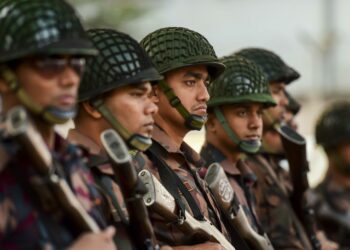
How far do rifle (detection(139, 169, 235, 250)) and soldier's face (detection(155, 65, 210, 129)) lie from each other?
65cm

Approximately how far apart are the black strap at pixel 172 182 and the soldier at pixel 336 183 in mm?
4493

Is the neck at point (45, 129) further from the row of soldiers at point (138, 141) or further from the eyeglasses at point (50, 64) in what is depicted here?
the eyeglasses at point (50, 64)

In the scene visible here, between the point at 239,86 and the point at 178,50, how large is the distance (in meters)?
1.35

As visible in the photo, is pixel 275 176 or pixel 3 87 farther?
pixel 275 176

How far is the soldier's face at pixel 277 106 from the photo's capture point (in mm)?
9719

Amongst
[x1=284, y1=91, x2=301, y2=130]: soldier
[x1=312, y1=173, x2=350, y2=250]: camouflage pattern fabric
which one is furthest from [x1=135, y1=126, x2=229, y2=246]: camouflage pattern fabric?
[x1=312, y1=173, x2=350, y2=250]: camouflage pattern fabric

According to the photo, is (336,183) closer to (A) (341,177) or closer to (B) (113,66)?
(A) (341,177)

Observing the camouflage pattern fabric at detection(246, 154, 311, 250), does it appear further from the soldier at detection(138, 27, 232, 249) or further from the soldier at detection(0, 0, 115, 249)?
the soldier at detection(0, 0, 115, 249)

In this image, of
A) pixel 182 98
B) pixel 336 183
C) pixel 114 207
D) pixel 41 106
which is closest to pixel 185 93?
pixel 182 98


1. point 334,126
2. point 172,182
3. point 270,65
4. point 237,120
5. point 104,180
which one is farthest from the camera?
point 334,126

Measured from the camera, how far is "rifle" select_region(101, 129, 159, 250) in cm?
565

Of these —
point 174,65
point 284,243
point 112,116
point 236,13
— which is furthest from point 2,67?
point 236,13

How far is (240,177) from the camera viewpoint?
869 centimetres

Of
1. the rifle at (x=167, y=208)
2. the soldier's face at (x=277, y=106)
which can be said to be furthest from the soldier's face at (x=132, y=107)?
the soldier's face at (x=277, y=106)
